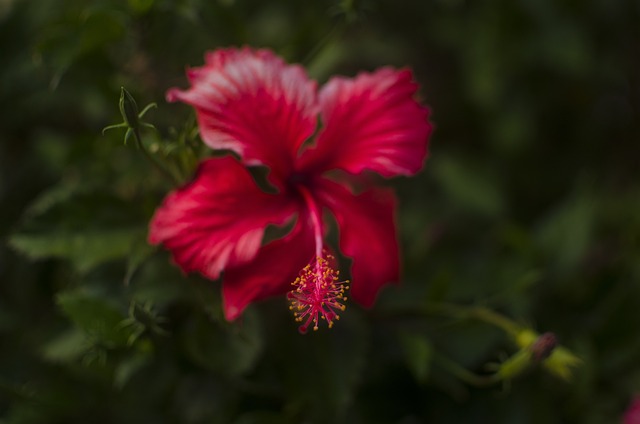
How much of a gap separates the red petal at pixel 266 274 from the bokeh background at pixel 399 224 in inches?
2.8

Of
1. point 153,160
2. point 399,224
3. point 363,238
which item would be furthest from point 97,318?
point 399,224

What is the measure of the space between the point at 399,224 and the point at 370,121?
548mm

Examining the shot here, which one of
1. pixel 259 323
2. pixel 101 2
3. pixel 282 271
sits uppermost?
pixel 101 2

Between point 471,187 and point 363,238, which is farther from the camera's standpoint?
point 471,187

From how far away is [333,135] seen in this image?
0.83 meters

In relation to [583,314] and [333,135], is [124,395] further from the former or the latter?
[583,314]

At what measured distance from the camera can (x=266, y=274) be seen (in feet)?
2.53

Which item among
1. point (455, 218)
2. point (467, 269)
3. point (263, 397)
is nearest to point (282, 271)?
point (263, 397)

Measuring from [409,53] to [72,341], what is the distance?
890mm

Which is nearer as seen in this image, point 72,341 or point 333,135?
point 333,135

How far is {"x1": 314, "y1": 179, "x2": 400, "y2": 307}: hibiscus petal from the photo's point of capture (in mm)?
822

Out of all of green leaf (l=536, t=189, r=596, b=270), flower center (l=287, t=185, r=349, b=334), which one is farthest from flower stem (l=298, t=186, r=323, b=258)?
green leaf (l=536, t=189, r=596, b=270)

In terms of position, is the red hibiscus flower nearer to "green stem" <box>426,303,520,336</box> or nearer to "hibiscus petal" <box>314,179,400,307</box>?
"hibiscus petal" <box>314,179,400,307</box>

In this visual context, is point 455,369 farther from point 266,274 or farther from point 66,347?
point 66,347
